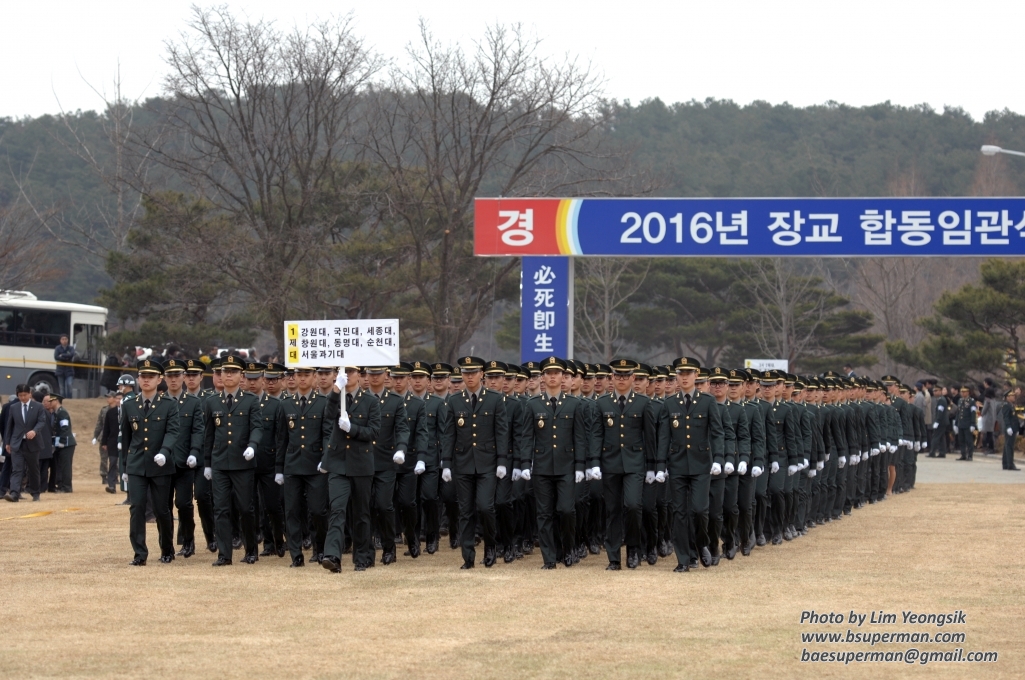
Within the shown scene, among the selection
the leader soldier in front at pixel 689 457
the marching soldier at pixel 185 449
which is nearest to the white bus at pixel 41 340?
the marching soldier at pixel 185 449

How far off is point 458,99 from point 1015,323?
17.0 meters

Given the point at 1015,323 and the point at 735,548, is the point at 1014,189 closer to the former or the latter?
the point at 1015,323

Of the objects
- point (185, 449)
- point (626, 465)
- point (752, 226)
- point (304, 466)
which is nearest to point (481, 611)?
point (626, 465)

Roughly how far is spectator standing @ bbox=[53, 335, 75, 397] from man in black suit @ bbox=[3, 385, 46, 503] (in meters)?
14.7

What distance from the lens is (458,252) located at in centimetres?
3756

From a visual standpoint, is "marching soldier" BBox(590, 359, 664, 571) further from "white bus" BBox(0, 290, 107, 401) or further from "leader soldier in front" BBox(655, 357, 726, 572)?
"white bus" BBox(0, 290, 107, 401)

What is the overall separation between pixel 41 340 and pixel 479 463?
28.5 metres

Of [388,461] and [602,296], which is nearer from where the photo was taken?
[388,461]

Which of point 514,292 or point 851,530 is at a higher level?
point 514,292

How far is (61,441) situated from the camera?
23281 millimetres

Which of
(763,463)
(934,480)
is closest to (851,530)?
(763,463)

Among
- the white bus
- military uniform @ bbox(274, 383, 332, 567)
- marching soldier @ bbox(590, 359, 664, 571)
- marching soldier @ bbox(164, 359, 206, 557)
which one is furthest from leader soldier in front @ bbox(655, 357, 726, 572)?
the white bus

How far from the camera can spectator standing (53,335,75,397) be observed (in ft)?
120

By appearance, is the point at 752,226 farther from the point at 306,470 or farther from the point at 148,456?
the point at 148,456
